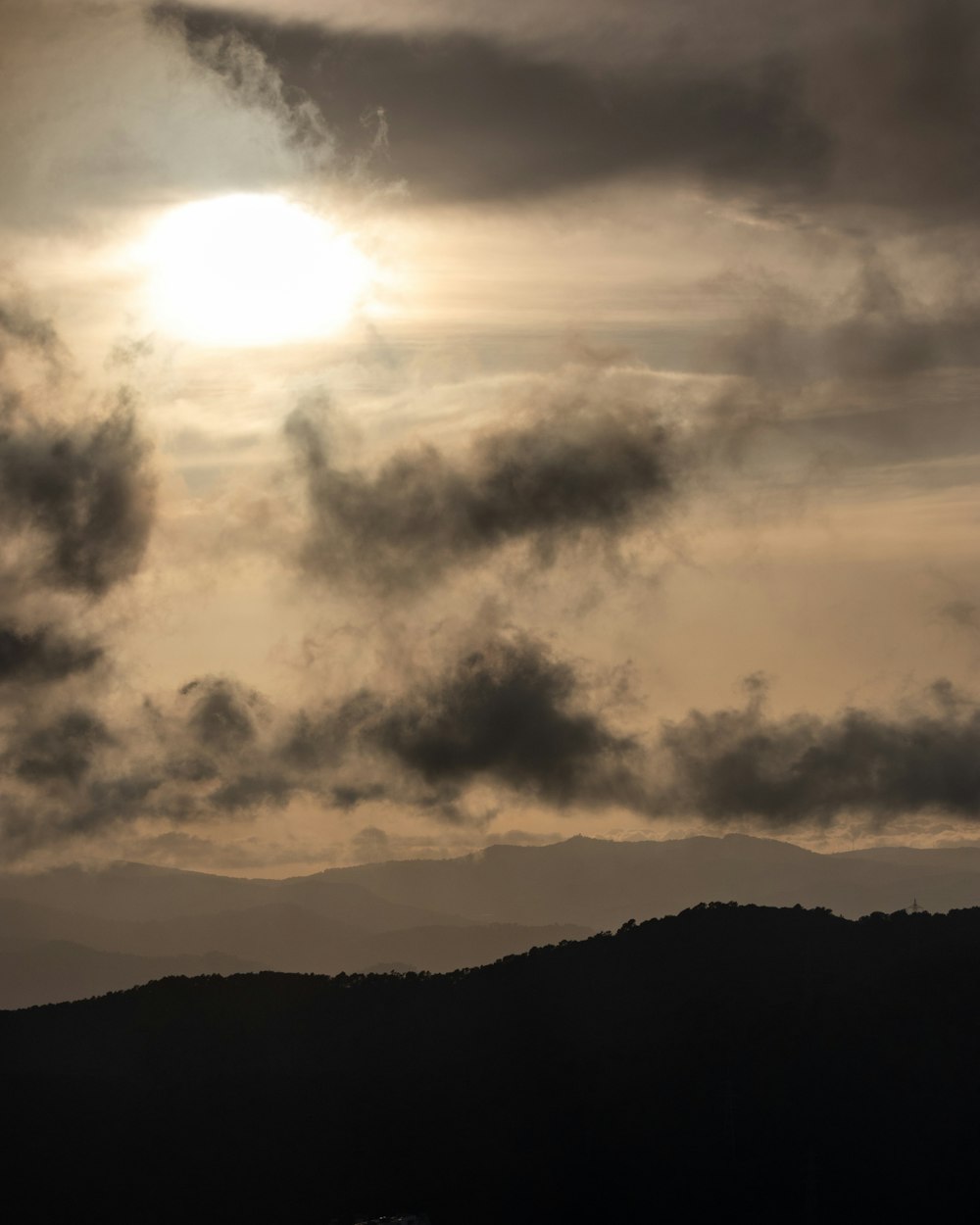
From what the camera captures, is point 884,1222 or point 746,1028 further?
point 746,1028

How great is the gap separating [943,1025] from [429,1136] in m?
60.0

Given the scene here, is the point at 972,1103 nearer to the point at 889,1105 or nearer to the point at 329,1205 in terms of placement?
the point at 889,1105

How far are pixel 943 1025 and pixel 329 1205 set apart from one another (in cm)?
7171

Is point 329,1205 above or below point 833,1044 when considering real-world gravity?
below

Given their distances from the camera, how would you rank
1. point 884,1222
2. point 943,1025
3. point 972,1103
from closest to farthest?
point 884,1222 → point 972,1103 → point 943,1025

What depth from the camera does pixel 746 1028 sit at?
648 feet

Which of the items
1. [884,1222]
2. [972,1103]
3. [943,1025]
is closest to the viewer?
[884,1222]

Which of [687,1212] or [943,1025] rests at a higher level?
[943,1025]

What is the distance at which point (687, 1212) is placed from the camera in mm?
173750

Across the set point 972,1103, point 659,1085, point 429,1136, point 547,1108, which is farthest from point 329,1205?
point 972,1103

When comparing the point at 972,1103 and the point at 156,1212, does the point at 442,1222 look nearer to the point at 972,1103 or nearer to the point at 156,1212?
the point at 156,1212

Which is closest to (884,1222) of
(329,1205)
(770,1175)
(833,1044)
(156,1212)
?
(770,1175)

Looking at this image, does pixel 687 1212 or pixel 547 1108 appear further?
pixel 547 1108

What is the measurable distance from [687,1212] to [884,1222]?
19.7m
